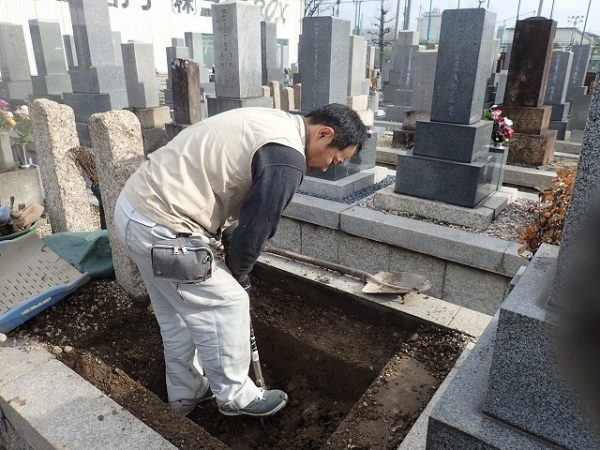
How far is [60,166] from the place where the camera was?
3717mm

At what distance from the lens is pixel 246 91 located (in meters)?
8.01

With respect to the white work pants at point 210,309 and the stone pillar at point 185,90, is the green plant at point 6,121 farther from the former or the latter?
the white work pants at point 210,309

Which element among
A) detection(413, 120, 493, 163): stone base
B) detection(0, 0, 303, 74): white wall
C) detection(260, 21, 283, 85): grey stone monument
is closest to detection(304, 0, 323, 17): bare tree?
detection(0, 0, 303, 74): white wall

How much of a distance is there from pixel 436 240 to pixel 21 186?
4.79 metres

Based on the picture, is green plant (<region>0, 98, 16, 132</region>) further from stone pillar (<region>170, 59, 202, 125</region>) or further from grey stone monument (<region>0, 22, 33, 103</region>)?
grey stone monument (<region>0, 22, 33, 103</region>)

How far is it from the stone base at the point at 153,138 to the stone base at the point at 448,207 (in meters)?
5.78

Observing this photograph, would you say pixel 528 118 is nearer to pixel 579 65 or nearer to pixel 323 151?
pixel 323 151

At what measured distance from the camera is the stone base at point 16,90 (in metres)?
12.3

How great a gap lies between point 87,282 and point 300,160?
224 centimetres

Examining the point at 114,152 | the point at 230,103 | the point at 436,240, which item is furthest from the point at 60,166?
the point at 230,103

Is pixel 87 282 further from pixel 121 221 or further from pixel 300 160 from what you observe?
pixel 300 160

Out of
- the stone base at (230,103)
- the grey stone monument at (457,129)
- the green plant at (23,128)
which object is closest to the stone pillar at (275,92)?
the stone base at (230,103)

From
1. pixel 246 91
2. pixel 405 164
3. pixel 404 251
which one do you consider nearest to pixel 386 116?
pixel 246 91

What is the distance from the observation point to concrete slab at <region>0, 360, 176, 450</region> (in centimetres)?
197
